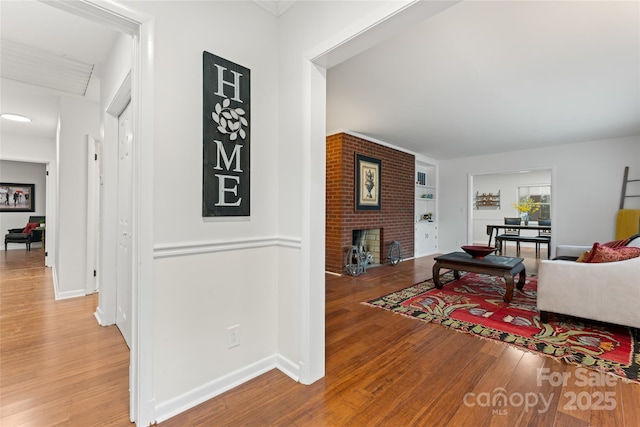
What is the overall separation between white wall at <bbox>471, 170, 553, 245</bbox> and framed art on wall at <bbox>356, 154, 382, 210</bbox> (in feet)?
17.6

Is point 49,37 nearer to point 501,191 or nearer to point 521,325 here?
point 521,325

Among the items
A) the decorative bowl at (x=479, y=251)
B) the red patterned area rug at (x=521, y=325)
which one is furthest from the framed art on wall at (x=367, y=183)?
the decorative bowl at (x=479, y=251)

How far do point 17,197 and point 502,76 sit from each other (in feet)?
36.1

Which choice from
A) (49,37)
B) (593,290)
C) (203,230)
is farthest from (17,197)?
(593,290)

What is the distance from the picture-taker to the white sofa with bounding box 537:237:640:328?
7.20ft

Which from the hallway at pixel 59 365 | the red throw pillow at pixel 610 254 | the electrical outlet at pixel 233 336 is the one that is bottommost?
the hallway at pixel 59 365

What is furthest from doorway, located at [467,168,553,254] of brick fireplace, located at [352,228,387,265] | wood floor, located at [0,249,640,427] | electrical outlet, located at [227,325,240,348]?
electrical outlet, located at [227,325,240,348]

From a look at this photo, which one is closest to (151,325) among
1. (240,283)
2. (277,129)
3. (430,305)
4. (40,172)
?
(240,283)

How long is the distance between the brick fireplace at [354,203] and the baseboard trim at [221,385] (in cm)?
285

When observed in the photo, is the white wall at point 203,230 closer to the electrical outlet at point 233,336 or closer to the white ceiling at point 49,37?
the electrical outlet at point 233,336

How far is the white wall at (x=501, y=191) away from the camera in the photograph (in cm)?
909

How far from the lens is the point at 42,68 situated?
2795mm

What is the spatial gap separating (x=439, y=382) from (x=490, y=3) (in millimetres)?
2491

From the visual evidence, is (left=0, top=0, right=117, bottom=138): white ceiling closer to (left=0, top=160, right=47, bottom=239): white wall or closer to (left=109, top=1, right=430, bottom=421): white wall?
(left=109, top=1, right=430, bottom=421): white wall
